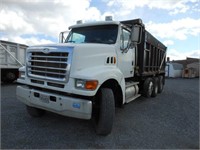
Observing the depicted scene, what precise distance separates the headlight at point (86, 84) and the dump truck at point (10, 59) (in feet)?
24.8

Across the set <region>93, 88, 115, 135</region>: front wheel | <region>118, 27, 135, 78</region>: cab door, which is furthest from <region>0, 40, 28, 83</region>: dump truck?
<region>93, 88, 115, 135</region>: front wheel

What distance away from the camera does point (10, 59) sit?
963 centimetres

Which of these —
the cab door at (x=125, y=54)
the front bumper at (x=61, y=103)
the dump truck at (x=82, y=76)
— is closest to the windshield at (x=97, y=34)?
the dump truck at (x=82, y=76)

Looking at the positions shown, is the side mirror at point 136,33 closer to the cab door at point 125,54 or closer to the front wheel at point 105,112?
the cab door at point 125,54

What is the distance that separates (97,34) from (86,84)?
6.64 ft

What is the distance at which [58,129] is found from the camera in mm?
3832

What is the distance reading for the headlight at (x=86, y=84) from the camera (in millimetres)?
3150

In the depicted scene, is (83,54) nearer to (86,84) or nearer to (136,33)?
(86,84)

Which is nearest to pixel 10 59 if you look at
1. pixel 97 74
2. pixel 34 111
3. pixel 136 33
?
pixel 34 111

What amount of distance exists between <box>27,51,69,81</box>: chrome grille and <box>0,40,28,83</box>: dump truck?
247 inches

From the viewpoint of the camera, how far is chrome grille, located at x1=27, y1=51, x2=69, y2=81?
3.38 meters

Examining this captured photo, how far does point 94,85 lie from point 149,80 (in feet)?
14.7

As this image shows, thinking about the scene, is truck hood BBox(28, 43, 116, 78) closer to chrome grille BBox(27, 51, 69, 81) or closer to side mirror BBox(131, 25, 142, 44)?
chrome grille BBox(27, 51, 69, 81)

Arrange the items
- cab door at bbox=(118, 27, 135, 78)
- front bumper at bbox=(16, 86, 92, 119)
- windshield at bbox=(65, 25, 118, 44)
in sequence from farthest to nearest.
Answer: cab door at bbox=(118, 27, 135, 78)
windshield at bbox=(65, 25, 118, 44)
front bumper at bbox=(16, 86, 92, 119)
